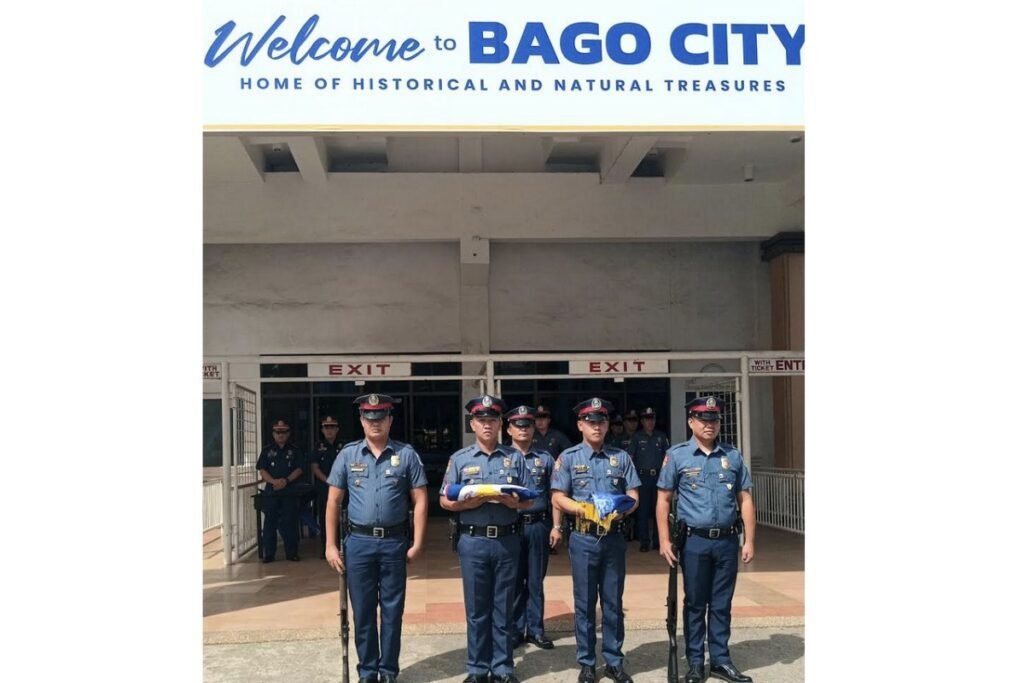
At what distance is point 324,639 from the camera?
6.42 m

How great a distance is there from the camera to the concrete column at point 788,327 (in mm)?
13609

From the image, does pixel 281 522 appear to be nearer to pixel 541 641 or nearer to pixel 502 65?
pixel 541 641

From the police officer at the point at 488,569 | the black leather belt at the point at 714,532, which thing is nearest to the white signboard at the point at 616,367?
the black leather belt at the point at 714,532

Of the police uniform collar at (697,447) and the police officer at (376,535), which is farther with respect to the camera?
the police uniform collar at (697,447)

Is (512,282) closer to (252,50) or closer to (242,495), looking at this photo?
(242,495)

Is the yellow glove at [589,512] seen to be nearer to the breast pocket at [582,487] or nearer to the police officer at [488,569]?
the breast pocket at [582,487]

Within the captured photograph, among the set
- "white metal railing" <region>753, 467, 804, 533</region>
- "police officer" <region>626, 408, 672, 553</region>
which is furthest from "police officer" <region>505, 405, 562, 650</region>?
"white metal railing" <region>753, 467, 804, 533</region>

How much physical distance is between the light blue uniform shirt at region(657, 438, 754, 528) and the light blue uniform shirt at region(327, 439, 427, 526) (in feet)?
5.29

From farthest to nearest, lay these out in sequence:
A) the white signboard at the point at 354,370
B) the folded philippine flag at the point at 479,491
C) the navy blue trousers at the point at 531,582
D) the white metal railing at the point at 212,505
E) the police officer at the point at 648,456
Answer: the white metal railing at the point at 212,505 < the police officer at the point at 648,456 < the white signboard at the point at 354,370 < the navy blue trousers at the point at 531,582 < the folded philippine flag at the point at 479,491

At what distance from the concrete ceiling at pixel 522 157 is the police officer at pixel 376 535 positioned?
Result: 6.59 m

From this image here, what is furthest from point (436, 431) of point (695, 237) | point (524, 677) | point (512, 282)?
point (524, 677)

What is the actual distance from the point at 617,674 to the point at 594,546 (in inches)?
30.3

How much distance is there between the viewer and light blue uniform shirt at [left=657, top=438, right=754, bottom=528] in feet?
18.0

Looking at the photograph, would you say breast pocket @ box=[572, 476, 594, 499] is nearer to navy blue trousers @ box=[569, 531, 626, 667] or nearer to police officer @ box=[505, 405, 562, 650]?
navy blue trousers @ box=[569, 531, 626, 667]
